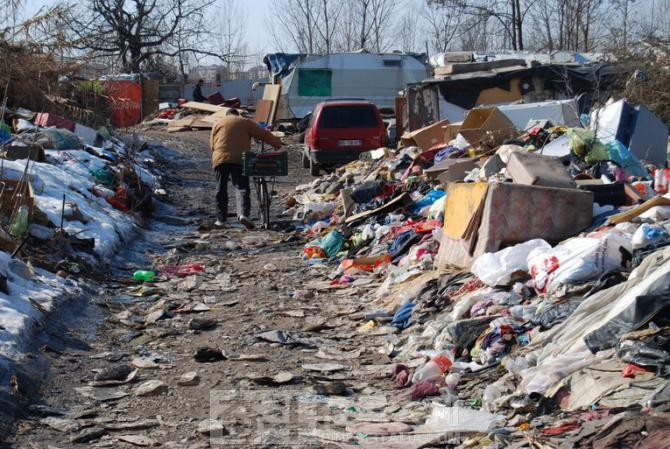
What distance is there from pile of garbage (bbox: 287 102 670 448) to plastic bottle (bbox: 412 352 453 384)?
0.01 metres

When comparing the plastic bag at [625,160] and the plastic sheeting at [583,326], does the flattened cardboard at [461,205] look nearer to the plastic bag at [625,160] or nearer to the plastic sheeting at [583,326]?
the plastic sheeting at [583,326]

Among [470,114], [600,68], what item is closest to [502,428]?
[470,114]

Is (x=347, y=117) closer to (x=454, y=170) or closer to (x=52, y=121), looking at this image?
(x=52, y=121)

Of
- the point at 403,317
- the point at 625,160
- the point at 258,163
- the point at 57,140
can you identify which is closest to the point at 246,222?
the point at 258,163

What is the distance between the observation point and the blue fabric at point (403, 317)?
Answer: 7.80m

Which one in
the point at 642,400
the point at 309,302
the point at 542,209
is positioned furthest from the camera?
the point at 309,302

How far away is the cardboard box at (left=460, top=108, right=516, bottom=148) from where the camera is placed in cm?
1380

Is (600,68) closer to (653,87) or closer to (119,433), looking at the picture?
(653,87)

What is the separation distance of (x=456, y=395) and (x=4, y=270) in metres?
4.25

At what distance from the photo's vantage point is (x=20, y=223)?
9523 mm

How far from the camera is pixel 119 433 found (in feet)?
17.7

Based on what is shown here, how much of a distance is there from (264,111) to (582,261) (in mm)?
25949

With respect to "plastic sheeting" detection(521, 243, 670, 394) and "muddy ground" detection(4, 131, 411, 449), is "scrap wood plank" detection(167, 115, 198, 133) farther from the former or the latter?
"plastic sheeting" detection(521, 243, 670, 394)

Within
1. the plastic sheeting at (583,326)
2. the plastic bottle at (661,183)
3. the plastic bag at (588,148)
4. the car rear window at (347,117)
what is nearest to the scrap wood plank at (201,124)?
the car rear window at (347,117)
